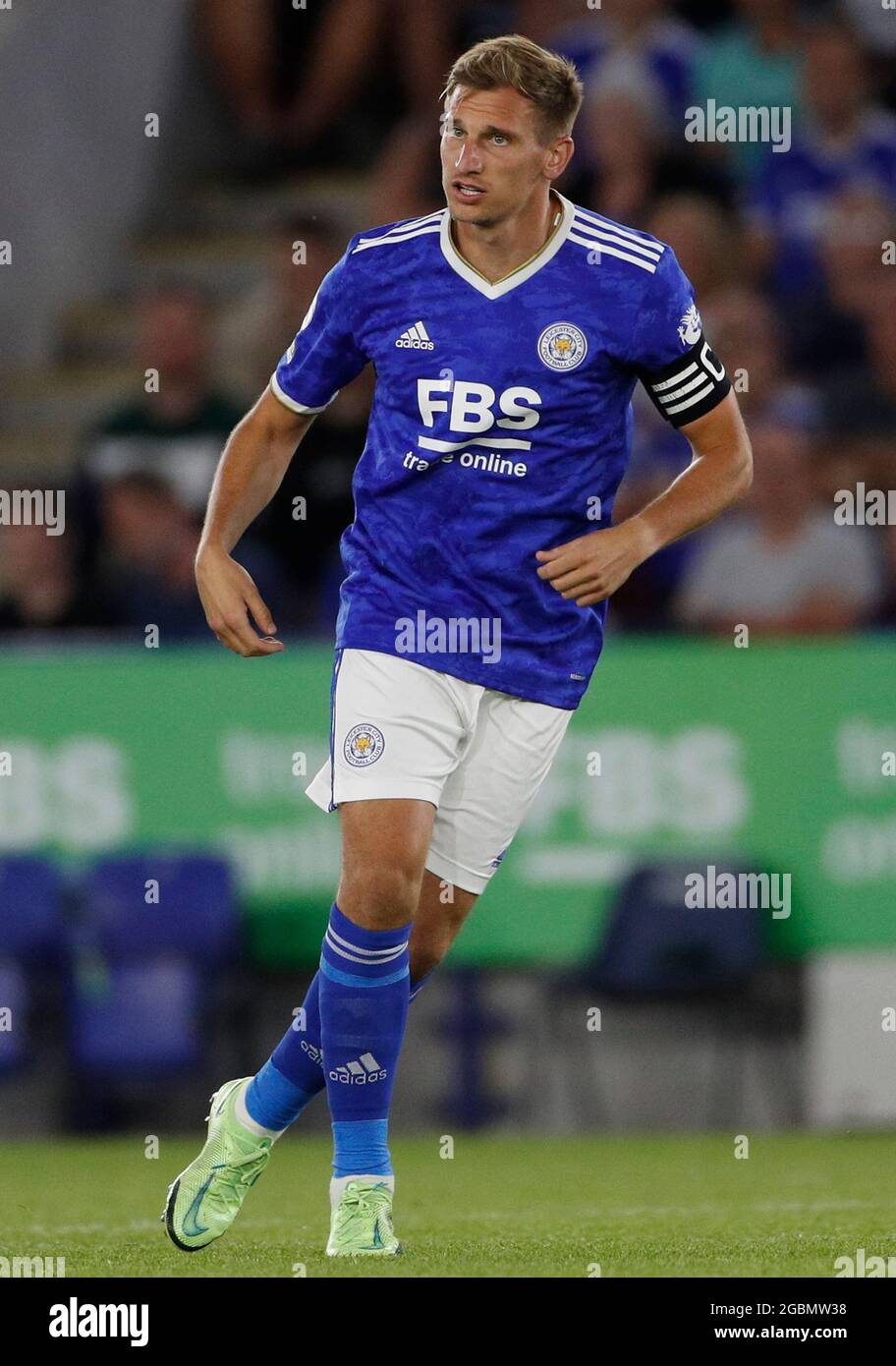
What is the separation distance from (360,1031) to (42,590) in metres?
4.95

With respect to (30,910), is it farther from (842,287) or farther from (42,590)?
(842,287)

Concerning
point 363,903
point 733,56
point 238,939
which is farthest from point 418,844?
point 733,56

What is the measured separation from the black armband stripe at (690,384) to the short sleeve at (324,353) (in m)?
0.63

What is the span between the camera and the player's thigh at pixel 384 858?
4434mm

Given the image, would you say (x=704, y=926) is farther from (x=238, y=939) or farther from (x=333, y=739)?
(x=333, y=739)

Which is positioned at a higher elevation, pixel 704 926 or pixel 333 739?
pixel 333 739

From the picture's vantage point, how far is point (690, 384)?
4688mm

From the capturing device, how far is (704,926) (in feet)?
28.7

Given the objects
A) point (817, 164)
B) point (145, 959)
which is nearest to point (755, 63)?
point (817, 164)

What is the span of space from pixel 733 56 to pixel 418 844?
722cm

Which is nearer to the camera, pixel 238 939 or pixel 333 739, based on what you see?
pixel 333 739

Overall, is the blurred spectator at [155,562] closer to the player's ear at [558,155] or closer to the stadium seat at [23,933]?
the stadium seat at [23,933]

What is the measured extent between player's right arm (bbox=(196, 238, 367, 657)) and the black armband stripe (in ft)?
2.11

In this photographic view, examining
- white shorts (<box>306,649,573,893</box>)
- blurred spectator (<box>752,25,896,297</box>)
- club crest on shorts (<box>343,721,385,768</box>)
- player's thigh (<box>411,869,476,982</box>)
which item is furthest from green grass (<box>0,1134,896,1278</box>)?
blurred spectator (<box>752,25,896,297</box>)
